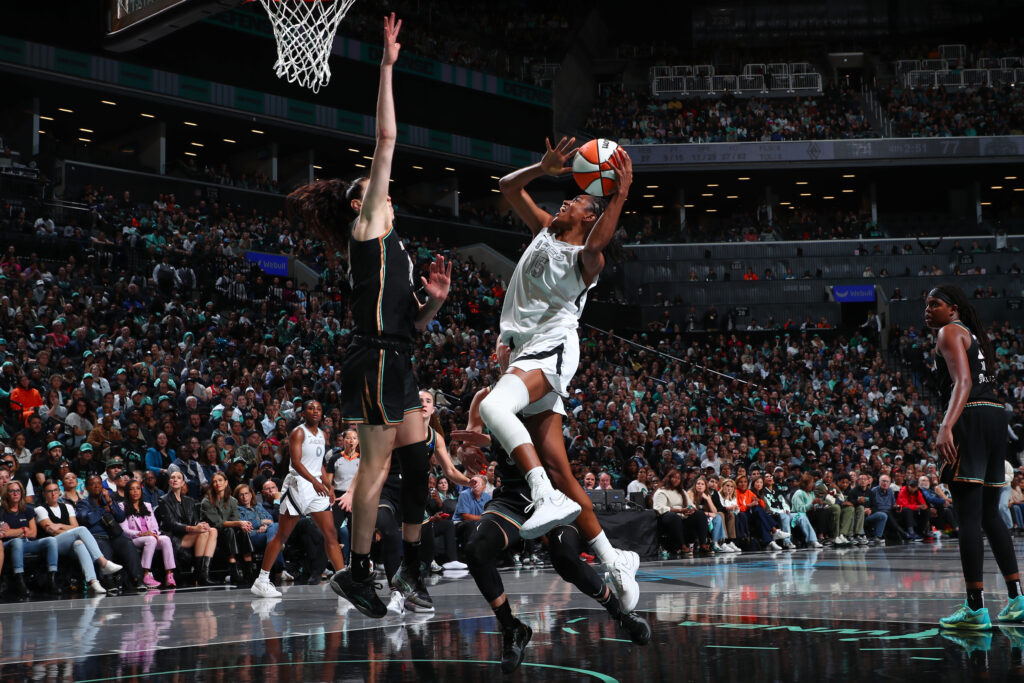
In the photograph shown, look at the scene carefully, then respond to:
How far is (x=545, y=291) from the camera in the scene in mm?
5227

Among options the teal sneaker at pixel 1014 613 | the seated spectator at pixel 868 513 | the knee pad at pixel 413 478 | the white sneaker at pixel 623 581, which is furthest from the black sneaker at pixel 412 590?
the seated spectator at pixel 868 513

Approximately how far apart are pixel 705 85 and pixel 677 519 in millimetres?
32787

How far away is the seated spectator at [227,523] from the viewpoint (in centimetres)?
1166

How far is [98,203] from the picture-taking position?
84.2 ft

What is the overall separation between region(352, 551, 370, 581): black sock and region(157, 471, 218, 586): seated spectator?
6990mm

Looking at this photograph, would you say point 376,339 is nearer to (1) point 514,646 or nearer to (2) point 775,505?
(1) point 514,646

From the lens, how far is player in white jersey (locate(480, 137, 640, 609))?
191 inches

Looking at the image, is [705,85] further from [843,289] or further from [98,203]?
[98,203]

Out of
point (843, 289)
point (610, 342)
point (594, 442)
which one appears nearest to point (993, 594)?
point (594, 442)

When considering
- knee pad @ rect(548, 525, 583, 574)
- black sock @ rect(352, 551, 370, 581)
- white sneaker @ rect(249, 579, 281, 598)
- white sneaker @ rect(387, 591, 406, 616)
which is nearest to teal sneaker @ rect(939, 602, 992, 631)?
knee pad @ rect(548, 525, 583, 574)

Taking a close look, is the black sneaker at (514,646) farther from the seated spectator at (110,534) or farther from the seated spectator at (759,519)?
the seated spectator at (759,519)

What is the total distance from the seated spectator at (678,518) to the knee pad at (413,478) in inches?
378

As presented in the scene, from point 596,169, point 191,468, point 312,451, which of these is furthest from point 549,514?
point 191,468

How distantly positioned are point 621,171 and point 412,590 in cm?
327
